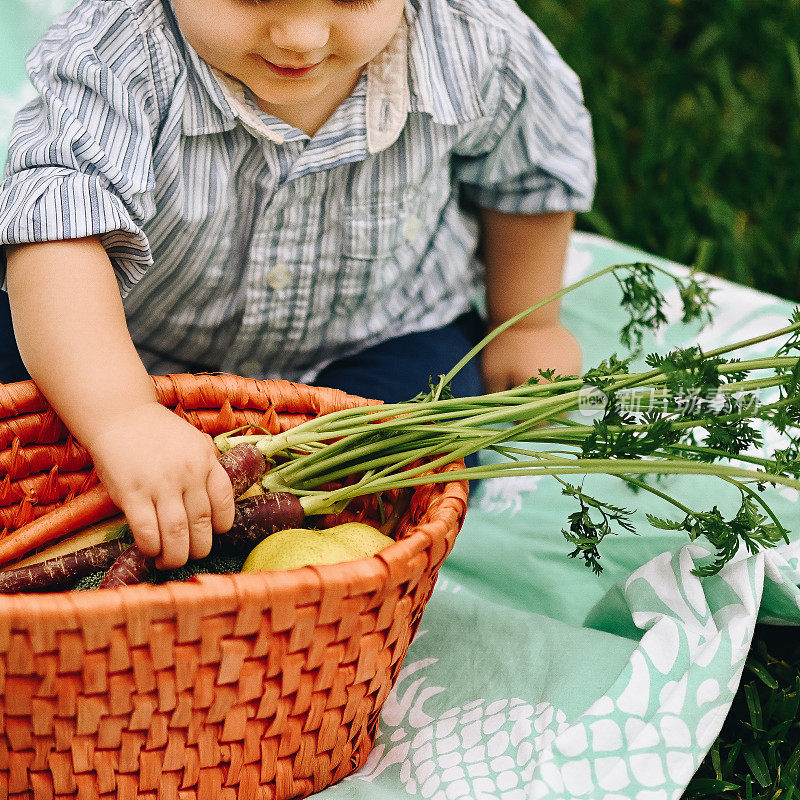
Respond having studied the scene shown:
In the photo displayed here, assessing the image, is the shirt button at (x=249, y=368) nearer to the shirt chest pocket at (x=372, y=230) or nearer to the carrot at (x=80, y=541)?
the shirt chest pocket at (x=372, y=230)

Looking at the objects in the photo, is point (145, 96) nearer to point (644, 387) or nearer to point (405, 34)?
point (405, 34)

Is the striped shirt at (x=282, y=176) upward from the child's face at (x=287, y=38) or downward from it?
downward

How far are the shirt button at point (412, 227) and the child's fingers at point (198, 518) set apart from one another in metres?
0.60

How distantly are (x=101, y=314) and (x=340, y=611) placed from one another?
17.2 inches

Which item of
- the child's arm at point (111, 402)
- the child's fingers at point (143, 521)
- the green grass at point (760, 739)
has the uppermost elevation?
the child's arm at point (111, 402)

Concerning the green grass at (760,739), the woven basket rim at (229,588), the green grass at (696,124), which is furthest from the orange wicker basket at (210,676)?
the green grass at (696,124)

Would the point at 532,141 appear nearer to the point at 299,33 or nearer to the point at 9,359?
the point at 299,33

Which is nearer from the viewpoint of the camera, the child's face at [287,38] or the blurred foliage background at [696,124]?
the child's face at [287,38]

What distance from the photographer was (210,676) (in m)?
0.84

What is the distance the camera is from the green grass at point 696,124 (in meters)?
2.12

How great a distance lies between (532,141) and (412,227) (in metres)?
0.22

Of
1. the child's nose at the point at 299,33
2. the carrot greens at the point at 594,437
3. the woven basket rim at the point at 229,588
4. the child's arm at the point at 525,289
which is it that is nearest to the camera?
the woven basket rim at the point at 229,588

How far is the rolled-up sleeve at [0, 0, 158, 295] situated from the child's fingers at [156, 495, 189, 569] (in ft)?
1.05

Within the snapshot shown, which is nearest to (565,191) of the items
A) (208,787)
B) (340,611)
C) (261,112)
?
(261,112)
